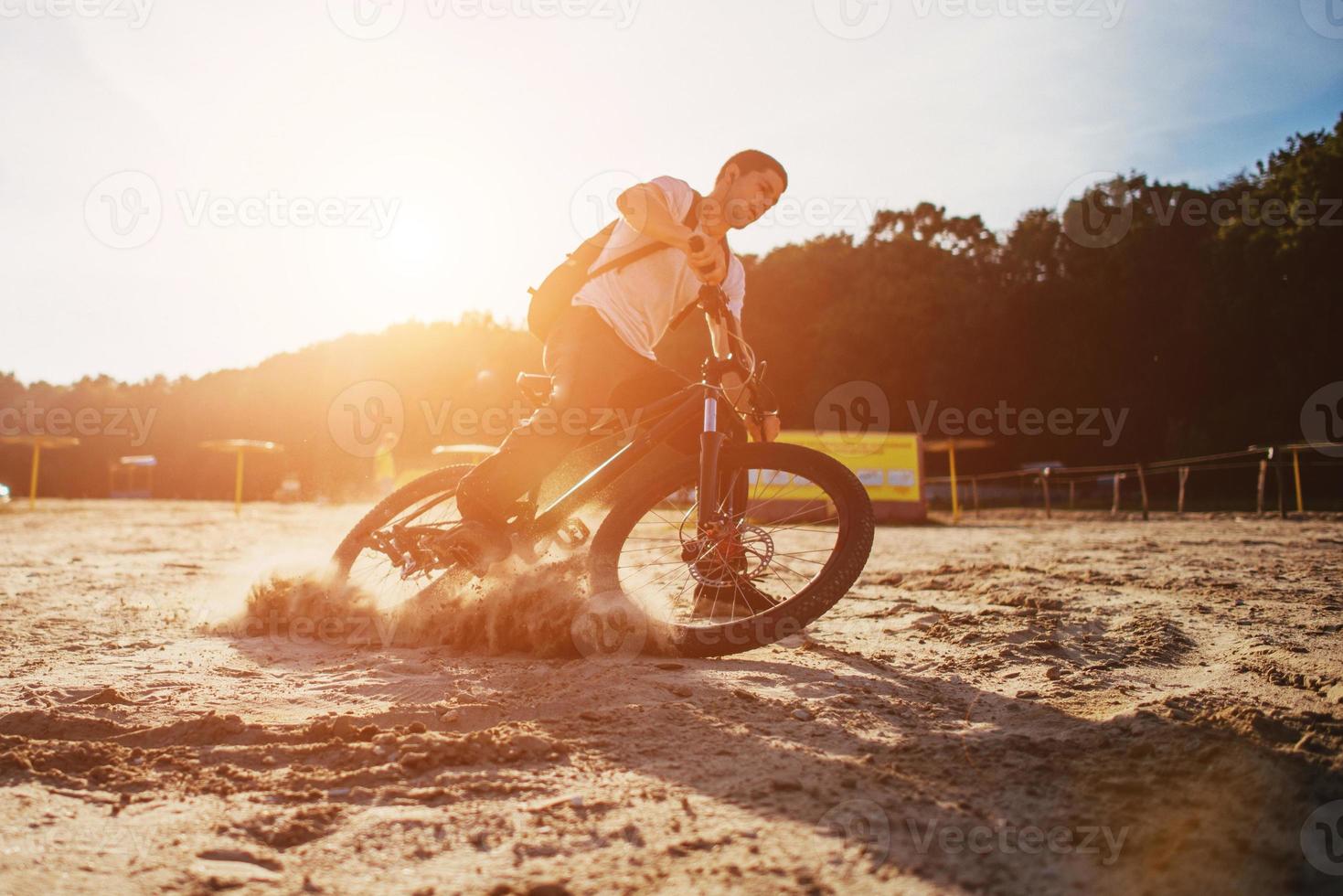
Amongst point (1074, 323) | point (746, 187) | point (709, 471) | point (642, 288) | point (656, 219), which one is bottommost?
point (709, 471)

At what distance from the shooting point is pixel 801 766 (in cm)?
172

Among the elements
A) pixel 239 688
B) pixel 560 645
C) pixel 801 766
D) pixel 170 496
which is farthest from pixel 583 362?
pixel 170 496

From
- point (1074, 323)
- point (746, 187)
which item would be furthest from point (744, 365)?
point (1074, 323)

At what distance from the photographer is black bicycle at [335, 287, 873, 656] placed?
2734mm

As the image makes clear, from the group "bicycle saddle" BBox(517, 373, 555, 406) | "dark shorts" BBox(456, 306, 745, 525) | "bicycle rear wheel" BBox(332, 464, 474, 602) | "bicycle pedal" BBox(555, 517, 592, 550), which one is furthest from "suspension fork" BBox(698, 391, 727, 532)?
"bicycle rear wheel" BBox(332, 464, 474, 602)

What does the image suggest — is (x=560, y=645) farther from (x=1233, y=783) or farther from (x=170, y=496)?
(x=170, y=496)

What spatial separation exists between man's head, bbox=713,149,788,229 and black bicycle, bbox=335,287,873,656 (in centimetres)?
33

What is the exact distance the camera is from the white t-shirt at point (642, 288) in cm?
310

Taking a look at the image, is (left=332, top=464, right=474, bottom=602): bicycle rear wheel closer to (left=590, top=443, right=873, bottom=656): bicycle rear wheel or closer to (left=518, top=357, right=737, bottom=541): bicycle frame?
(left=518, top=357, right=737, bottom=541): bicycle frame

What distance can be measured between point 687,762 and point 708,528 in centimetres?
123

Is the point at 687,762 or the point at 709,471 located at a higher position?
the point at 709,471

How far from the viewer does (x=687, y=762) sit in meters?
1.76

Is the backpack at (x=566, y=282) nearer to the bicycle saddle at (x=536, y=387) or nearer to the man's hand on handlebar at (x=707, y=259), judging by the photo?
the bicycle saddle at (x=536, y=387)

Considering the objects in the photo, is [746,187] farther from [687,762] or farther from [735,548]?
[687,762]
